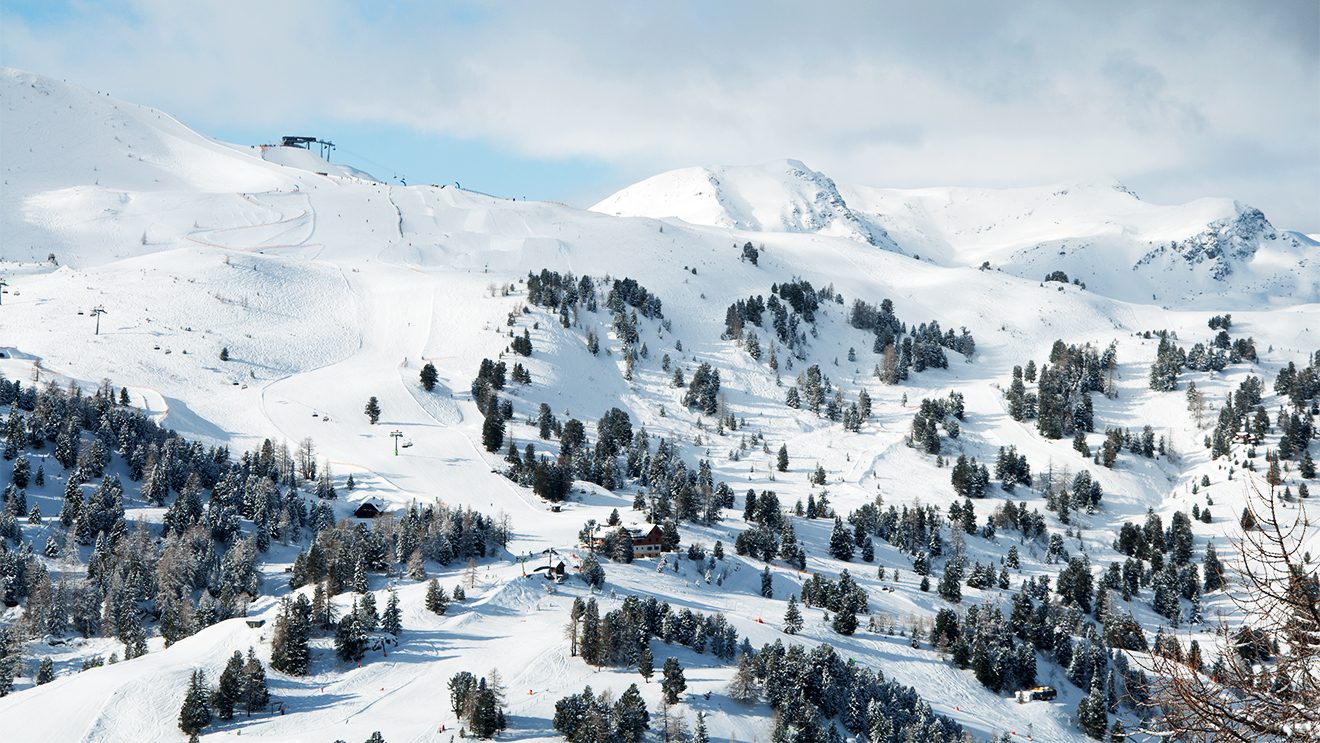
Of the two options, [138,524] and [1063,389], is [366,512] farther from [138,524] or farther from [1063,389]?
[1063,389]

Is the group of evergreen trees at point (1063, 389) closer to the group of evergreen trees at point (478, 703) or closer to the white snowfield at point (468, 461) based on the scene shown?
the white snowfield at point (468, 461)

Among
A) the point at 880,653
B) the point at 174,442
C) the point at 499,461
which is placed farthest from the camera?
the point at 499,461

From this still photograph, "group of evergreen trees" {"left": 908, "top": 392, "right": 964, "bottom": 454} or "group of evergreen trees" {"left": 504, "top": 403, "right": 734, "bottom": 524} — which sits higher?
"group of evergreen trees" {"left": 908, "top": 392, "right": 964, "bottom": 454}

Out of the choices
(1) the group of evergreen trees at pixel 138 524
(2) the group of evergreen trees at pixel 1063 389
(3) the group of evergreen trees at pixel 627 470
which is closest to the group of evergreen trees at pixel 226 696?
(1) the group of evergreen trees at pixel 138 524

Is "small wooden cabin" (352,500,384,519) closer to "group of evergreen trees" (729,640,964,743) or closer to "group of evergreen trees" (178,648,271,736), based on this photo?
"group of evergreen trees" (178,648,271,736)

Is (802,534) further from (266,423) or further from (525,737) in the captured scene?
(266,423)

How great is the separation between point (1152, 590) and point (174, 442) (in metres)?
119

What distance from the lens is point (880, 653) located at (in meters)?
84.0

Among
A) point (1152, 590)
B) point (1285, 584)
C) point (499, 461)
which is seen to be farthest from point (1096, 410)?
point (1285, 584)

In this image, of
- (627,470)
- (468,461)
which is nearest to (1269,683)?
(468,461)

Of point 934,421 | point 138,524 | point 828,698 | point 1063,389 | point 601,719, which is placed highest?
point 1063,389

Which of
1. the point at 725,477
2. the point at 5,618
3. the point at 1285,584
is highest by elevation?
the point at 1285,584

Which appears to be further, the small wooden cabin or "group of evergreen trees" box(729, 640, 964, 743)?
the small wooden cabin

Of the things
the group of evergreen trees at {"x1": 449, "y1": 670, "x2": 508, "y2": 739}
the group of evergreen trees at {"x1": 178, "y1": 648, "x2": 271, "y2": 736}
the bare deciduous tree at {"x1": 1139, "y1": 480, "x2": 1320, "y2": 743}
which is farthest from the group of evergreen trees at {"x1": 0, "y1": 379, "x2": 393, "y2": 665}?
A: the bare deciduous tree at {"x1": 1139, "y1": 480, "x2": 1320, "y2": 743}
